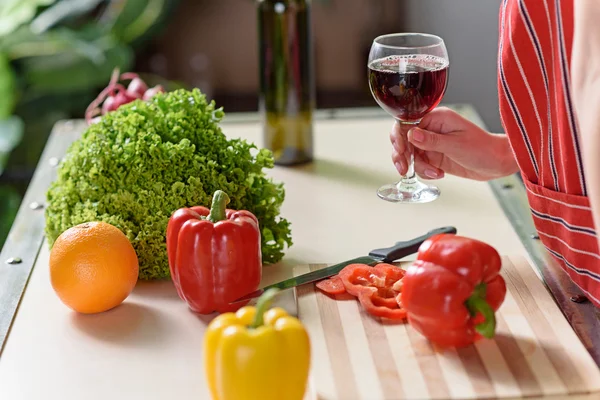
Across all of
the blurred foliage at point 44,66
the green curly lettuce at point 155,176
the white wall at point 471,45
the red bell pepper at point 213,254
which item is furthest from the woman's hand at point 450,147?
the blurred foliage at point 44,66

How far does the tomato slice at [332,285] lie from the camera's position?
120 cm

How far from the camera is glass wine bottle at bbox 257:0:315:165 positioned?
1.76m

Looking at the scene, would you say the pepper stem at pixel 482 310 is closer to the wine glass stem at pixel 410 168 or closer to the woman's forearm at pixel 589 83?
the woman's forearm at pixel 589 83

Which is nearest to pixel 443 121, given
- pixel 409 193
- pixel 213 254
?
pixel 409 193

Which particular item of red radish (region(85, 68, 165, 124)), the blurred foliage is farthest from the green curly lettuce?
the blurred foliage

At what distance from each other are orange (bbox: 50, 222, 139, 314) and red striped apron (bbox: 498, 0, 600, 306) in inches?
23.6

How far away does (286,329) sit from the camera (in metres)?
0.91

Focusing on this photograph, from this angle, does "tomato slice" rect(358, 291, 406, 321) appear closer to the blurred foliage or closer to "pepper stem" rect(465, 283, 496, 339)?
"pepper stem" rect(465, 283, 496, 339)

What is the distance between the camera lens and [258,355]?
35.5 inches

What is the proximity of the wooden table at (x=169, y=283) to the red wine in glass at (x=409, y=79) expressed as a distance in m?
A: 0.27

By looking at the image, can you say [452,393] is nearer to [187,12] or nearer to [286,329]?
[286,329]

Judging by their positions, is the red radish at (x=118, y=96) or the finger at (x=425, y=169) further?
the red radish at (x=118, y=96)

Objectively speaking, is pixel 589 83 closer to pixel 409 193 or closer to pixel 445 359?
pixel 445 359

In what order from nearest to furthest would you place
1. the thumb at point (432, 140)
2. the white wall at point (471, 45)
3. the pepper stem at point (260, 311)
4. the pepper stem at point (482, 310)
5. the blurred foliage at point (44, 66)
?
the pepper stem at point (260, 311) → the pepper stem at point (482, 310) → the thumb at point (432, 140) → the white wall at point (471, 45) → the blurred foliage at point (44, 66)
